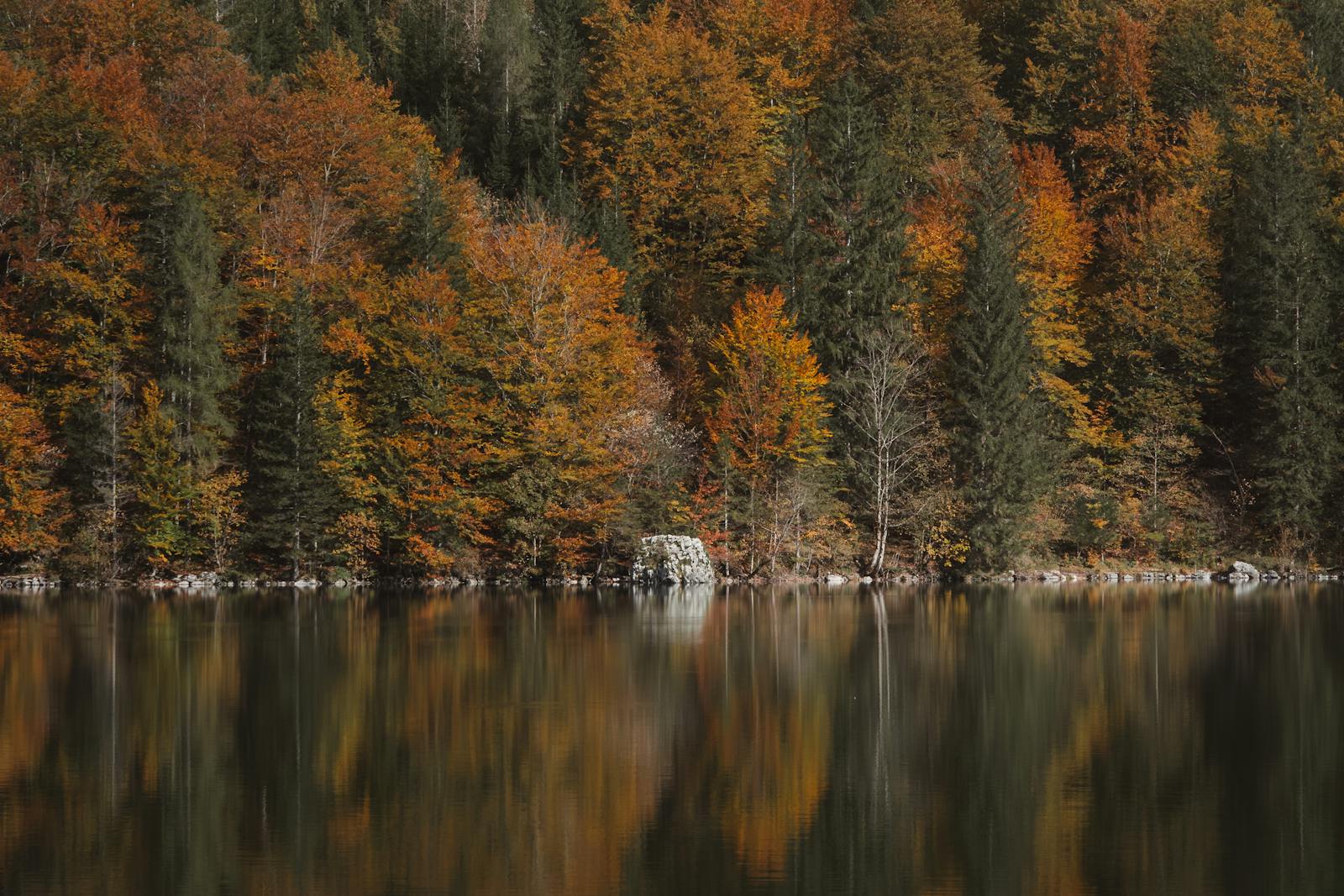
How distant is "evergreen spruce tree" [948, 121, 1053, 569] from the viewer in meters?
58.4

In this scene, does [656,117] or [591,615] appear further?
[656,117]

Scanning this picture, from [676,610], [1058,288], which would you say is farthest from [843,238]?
[676,610]

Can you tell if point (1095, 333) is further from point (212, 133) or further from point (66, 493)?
point (66, 493)

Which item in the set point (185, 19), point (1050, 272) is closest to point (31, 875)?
point (1050, 272)

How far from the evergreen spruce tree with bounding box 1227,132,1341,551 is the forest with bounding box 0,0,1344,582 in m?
0.17

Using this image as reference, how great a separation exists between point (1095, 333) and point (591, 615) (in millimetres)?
33663

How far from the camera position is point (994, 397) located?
195ft

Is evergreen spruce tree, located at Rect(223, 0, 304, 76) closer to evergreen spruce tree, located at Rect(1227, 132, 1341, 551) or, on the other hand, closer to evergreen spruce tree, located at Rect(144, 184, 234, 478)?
evergreen spruce tree, located at Rect(144, 184, 234, 478)

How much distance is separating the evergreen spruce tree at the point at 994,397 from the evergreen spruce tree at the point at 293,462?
24.1 meters

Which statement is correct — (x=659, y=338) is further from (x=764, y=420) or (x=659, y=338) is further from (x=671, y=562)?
(x=671, y=562)

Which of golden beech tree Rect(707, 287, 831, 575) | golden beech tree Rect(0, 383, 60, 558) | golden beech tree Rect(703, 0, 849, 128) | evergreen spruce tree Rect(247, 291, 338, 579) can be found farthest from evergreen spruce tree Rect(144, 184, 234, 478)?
golden beech tree Rect(703, 0, 849, 128)

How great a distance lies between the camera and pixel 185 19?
2817 inches

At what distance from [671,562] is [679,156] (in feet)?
88.9

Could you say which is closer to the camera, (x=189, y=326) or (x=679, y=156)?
(x=189, y=326)
